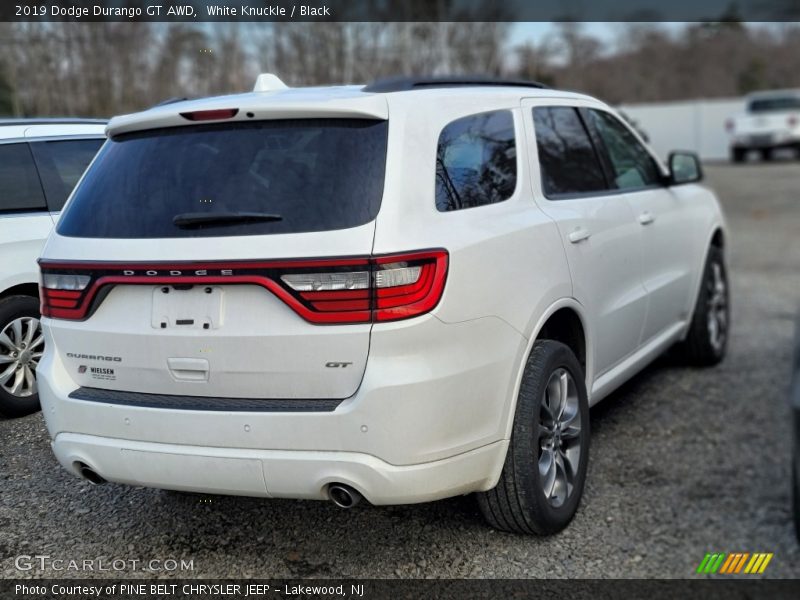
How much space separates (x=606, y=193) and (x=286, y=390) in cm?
228

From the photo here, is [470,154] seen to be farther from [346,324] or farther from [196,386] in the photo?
[196,386]

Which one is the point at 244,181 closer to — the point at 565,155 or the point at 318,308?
the point at 318,308

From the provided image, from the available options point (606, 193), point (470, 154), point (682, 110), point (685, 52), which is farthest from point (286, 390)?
point (685, 52)

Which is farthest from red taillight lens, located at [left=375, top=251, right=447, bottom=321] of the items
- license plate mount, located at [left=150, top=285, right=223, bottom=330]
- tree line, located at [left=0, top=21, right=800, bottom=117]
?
tree line, located at [left=0, top=21, right=800, bottom=117]

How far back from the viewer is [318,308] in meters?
2.83

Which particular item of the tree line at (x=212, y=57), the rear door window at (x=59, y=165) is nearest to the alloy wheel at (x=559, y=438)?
the rear door window at (x=59, y=165)

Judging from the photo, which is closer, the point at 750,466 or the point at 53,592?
the point at 53,592

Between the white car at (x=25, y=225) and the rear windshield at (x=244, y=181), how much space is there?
190 cm

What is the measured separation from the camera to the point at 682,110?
34250 millimetres

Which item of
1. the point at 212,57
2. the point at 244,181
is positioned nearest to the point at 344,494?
the point at 244,181

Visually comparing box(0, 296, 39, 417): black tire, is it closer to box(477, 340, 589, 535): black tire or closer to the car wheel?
the car wheel

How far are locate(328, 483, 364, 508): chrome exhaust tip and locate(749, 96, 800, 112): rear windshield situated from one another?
27601mm

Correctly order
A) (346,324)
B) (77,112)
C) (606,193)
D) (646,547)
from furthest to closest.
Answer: (77,112), (606,193), (646,547), (346,324)

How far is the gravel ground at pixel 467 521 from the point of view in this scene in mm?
3285
